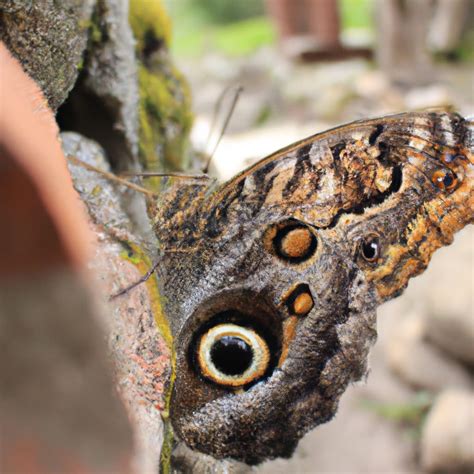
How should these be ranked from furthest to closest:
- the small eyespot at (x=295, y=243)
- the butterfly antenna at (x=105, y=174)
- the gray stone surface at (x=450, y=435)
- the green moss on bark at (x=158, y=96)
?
the gray stone surface at (x=450, y=435) → the green moss on bark at (x=158, y=96) → the butterfly antenna at (x=105, y=174) → the small eyespot at (x=295, y=243)

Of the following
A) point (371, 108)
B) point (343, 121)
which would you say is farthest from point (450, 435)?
point (371, 108)

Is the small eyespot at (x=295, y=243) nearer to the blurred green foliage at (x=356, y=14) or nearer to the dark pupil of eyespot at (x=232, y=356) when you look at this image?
the dark pupil of eyespot at (x=232, y=356)

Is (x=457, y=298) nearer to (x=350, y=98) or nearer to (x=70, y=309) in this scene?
(x=70, y=309)

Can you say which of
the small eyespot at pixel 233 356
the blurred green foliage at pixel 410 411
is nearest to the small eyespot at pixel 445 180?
the small eyespot at pixel 233 356

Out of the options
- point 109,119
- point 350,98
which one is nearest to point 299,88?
point 350,98

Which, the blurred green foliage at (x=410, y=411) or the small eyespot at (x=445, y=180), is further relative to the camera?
the blurred green foliage at (x=410, y=411)

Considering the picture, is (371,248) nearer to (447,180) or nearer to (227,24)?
(447,180)
